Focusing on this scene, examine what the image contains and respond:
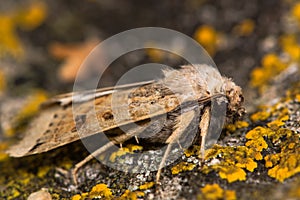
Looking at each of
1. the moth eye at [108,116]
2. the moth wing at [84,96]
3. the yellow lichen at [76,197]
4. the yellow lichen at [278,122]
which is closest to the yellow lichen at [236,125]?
the yellow lichen at [278,122]

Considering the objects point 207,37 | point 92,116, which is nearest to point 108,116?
point 92,116

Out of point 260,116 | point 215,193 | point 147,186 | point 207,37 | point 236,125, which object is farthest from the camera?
point 207,37

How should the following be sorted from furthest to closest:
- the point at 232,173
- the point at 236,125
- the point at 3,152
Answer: the point at 3,152, the point at 236,125, the point at 232,173

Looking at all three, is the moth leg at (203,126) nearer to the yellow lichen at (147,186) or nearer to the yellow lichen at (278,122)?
the yellow lichen at (147,186)

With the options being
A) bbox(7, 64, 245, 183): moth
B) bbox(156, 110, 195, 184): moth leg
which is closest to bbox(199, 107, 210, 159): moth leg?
bbox(7, 64, 245, 183): moth

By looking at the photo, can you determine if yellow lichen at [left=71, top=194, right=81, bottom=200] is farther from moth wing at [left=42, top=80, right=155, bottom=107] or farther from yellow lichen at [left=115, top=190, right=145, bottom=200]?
moth wing at [left=42, top=80, right=155, bottom=107]

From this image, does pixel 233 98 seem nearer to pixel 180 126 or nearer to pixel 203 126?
pixel 203 126

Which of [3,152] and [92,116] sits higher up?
[92,116]
